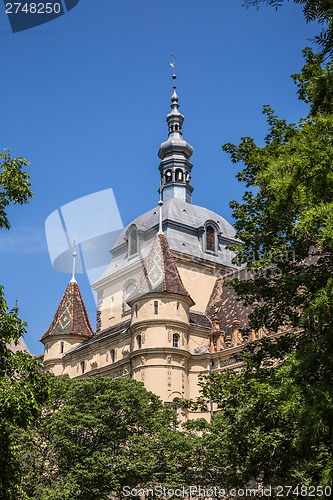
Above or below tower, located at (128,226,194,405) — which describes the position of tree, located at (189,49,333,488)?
below

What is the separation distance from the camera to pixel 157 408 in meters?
30.9

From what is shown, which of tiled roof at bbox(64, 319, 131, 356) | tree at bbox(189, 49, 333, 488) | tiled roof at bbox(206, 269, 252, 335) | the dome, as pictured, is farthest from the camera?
the dome

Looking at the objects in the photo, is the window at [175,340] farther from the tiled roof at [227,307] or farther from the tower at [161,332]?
the tiled roof at [227,307]

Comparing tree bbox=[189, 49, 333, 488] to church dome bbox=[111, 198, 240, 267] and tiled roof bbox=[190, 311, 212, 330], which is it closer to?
tiled roof bbox=[190, 311, 212, 330]

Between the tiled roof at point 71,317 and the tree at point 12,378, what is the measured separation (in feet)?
117

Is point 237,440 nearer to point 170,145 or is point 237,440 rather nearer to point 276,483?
point 276,483

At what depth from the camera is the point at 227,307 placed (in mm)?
45344

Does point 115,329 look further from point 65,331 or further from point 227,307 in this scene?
point 227,307

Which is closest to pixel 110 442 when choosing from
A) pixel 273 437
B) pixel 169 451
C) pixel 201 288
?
pixel 169 451

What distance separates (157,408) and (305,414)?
19302 millimetres

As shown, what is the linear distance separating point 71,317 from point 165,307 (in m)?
13.1

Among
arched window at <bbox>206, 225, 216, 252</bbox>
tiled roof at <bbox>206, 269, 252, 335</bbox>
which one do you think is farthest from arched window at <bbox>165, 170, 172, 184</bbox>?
tiled roof at <bbox>206, 269, 252, 335</bbox>

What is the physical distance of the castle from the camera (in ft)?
129

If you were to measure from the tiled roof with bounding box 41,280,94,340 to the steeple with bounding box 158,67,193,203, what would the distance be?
11814 millimetres
